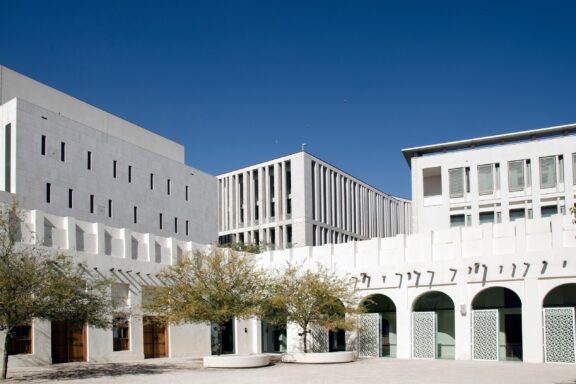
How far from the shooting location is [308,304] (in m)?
34.7

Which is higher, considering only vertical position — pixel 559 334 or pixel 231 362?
pixel 559 334

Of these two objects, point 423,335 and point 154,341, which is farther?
point 154,341

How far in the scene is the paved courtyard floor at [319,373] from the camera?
80.0ft

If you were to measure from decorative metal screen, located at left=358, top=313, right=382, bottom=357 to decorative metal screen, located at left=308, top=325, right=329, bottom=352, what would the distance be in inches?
100

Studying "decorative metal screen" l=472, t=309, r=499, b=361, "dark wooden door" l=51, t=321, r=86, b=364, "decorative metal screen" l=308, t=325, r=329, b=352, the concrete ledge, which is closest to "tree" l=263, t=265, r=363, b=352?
the concrete ledge

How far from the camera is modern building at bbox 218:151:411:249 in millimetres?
77625

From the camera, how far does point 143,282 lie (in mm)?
38156

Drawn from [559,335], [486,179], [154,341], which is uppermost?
[486,179]

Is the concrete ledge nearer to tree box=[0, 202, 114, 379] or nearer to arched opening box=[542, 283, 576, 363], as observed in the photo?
arched opening box=[542, 283, 576, 363]

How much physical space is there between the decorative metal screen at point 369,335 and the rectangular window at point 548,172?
1958cm

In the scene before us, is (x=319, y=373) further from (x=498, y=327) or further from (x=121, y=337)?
(x=121, y=337)

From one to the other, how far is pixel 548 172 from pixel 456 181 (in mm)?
6984

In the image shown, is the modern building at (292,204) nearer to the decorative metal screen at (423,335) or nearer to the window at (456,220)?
the window at (456,220)

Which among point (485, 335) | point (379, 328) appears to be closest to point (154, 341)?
point (379, 328)
